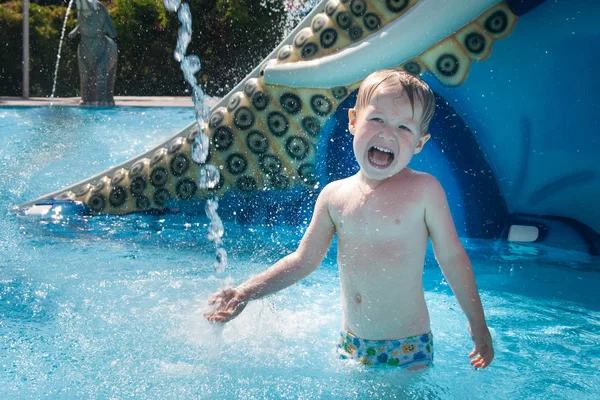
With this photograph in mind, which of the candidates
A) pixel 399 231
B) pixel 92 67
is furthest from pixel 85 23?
pixel 399 231

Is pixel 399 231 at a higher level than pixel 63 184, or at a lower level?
higher

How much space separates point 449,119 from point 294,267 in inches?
83.9

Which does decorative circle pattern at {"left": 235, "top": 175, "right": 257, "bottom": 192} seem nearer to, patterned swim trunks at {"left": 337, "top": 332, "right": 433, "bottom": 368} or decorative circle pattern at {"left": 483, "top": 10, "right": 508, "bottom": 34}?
decorative circle pattern at {"left": 483, "top": 10, "right": 508, "bottom": 34}

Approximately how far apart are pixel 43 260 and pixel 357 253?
7.66 feet

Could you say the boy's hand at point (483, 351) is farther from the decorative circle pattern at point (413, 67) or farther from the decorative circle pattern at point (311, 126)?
the decorative circle pattern at point (311, 126)

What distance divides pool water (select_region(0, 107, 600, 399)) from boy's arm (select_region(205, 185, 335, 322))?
0.32 metres

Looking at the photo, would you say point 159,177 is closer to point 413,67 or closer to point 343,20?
point 343,20

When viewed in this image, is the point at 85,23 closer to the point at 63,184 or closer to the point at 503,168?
Answer: the point at 63,184

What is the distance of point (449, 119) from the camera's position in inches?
174

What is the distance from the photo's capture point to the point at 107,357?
2.82 metres

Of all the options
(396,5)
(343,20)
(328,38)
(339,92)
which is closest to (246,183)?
(339,92)

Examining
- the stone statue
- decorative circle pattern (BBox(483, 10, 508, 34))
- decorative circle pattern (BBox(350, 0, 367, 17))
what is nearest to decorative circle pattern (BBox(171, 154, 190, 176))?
decorative circle pattern (BBox(350, 0, 367, 17))

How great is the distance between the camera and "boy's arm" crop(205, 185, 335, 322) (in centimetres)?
254

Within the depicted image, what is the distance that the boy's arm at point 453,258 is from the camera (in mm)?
2336
